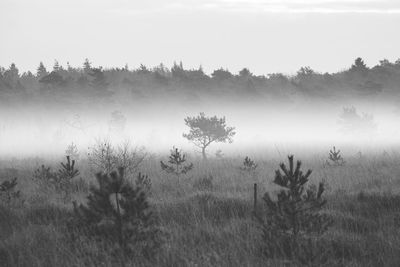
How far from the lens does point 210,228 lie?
642 centimetres

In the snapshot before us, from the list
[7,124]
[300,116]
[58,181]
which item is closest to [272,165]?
[58,181]

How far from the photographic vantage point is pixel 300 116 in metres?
50.8

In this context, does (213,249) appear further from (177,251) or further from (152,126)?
(152,126)

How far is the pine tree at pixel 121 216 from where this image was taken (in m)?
4.73

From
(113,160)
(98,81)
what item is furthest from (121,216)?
(98,81)

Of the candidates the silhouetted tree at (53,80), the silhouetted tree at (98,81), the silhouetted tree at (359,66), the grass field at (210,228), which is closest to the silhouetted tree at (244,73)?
the silhouetted tree at (359,66)

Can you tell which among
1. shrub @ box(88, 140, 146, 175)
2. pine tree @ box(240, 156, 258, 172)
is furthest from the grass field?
shrub @ box(88, 140, 146, 175)

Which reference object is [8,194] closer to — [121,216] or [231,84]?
[121,216]

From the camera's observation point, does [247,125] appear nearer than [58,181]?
No

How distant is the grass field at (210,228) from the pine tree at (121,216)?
18 cm

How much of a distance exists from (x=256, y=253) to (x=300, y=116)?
155ft

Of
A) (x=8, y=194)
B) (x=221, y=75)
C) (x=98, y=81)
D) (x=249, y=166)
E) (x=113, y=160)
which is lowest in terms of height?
(x=8, y=194)

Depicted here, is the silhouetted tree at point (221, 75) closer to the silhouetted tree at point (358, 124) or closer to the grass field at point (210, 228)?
the silhouetted tree at point (358, 124)

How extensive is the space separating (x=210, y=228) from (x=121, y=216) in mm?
1991
